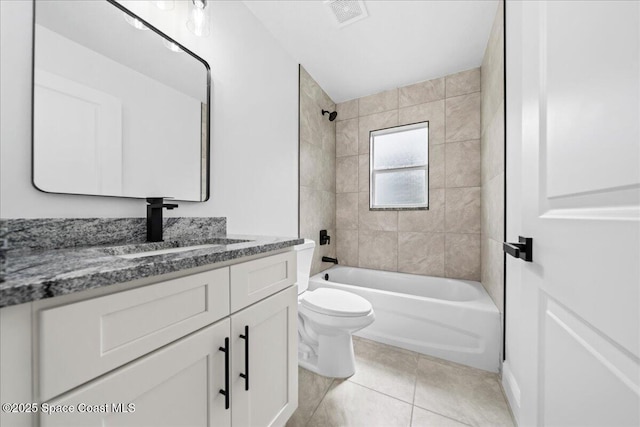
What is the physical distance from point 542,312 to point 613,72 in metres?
0.56

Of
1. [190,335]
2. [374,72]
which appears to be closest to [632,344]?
[190,335]

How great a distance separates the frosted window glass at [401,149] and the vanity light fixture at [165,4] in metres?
2.15

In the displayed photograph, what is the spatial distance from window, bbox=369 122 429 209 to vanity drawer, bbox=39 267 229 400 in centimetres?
233

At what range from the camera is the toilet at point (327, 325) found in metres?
1.45

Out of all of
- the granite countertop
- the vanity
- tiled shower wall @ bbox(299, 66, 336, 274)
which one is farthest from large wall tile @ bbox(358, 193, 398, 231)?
the granite countertop

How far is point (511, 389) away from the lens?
51.5 inches

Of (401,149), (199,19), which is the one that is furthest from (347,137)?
(199,19)

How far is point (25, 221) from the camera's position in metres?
0.75

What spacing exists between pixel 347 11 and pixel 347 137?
1363 millimetres

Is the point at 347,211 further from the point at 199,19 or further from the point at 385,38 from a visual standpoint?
the point at 199,19

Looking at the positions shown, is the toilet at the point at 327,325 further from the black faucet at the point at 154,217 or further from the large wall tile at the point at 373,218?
the large wall tile at the point at 373,218

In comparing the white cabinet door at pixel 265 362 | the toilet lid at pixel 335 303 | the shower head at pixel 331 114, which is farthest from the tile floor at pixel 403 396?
the shower head at pixel 331 114

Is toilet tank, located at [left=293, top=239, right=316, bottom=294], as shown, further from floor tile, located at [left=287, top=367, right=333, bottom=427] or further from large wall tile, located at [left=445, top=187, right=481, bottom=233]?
large wall tile, located at [left=445, top=187, right=481, bottom=233]

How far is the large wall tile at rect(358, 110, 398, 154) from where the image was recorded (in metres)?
2.66
